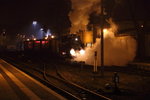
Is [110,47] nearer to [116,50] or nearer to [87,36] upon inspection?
[116,50]

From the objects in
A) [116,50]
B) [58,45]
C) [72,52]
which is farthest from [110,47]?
[58,45]

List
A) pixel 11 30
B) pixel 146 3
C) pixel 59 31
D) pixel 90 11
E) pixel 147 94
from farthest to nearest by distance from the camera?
pixel 11 30 → pixel 59 31 → pixel 146 3 → pixel 90 11 → pixel 147 94

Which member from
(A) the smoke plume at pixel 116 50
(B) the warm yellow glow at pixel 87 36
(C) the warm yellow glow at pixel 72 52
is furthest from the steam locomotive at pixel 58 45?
(A) the smoke plume at pixel 116 50

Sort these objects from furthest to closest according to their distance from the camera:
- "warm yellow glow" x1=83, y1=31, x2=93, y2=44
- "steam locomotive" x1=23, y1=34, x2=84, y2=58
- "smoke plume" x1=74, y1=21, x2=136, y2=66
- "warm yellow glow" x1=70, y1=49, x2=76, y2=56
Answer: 1. "warm yellow glow" x1=83, y1=31, x2=93, y2=44
2. "steam locomotive" x1=23, y1=34, x2=84, y2=58
3. "warm yellow glow" x1=70, y1=49, x2=76, y2=56
4. "smoke plume" x1=74, y1=21, x2=136, y2=66

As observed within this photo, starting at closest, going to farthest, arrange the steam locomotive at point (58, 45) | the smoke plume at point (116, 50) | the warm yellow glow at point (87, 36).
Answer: the smoke plume at point (116, 50) < the steam locomotive at point (58, 45) < the warm yellow glow at point (87, 36)

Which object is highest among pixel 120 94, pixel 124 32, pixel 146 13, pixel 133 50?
pixel 146 13

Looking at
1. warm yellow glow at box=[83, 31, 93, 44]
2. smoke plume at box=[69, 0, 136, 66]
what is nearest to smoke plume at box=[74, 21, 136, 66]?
smoke plume at box=[69, 0, 136, 66]

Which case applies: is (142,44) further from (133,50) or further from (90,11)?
(90,11)

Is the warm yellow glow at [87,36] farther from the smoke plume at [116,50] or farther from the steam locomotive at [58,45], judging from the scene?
the smoke plume at [116,50]

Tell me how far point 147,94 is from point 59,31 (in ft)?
212

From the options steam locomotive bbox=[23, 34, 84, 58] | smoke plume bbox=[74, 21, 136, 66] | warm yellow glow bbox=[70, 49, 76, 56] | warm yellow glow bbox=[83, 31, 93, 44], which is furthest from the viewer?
warm yellow glow bbox=[83, 31, 93, 44]

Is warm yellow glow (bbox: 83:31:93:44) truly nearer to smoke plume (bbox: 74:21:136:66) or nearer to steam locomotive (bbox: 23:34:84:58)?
steam locomotive (bbox: 23:34:84:58)

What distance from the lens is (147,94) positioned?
12992mm

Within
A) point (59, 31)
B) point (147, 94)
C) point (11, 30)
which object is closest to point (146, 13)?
point (147, 94)
